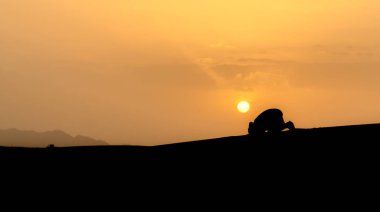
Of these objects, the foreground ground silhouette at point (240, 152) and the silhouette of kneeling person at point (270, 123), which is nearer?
the foreground ground silhouette at point (240, 152)

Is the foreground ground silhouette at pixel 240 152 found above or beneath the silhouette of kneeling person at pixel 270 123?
beneath

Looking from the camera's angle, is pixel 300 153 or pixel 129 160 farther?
pixel 129 160

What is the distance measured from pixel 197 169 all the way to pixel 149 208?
1.11 m

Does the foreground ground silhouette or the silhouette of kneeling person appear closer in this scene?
the foreground ground silhouette

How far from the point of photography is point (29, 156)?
385 inches

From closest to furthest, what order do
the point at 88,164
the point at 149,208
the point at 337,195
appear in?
1. the point at 337,195
2. the point at 149,208
3. the point at 88,164

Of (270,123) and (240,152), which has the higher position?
(270,123)

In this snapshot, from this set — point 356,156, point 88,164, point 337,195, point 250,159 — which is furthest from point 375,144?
point 88,164

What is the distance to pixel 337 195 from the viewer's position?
27.2ft

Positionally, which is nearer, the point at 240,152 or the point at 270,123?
the point at 240,152

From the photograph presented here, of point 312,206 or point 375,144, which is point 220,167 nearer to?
point 312,206

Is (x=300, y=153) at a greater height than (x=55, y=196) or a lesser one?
greater

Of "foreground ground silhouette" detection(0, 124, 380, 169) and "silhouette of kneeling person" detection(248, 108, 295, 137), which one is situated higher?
"silhouette of kneeling person" detection(248, 108, 295, 137)

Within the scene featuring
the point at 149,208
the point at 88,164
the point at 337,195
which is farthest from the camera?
the point at 88,164
